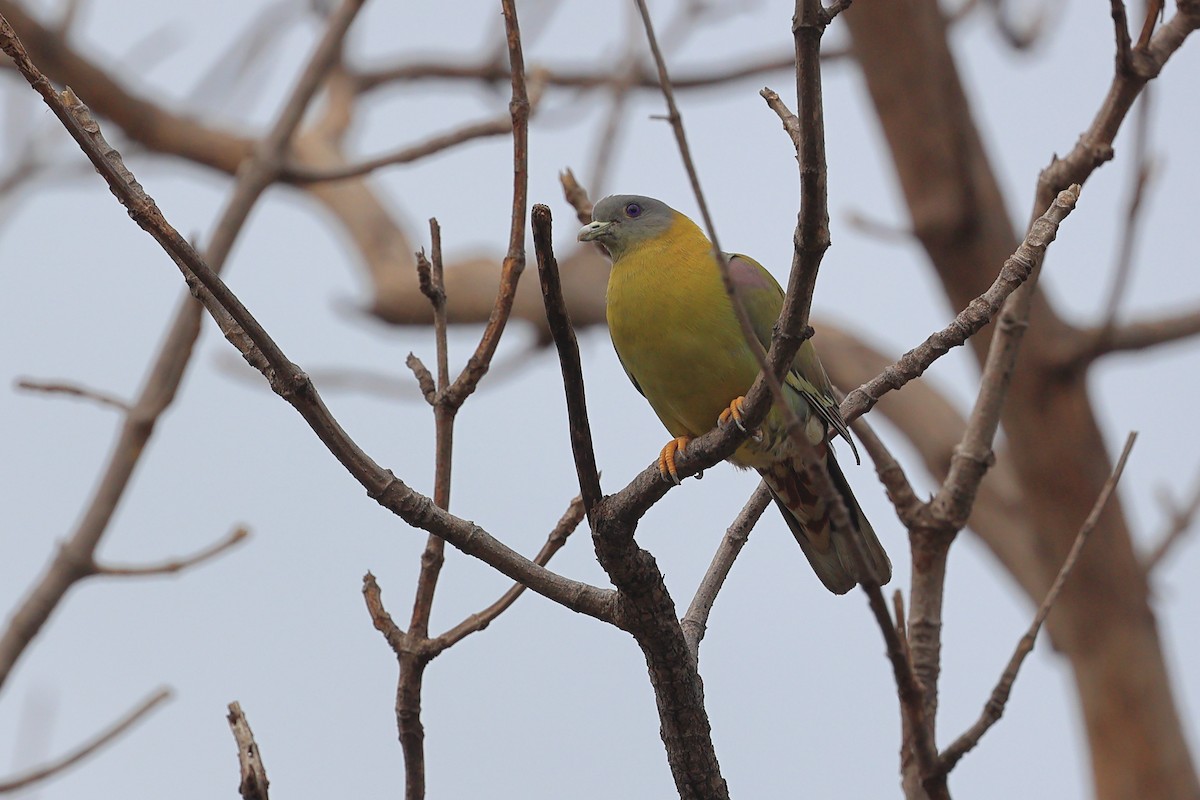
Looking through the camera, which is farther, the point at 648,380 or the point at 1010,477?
the point at 1010,477

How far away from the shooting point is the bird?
3.53 meters

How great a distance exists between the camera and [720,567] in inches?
123

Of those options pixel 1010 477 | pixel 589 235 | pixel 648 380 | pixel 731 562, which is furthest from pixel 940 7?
pixel 731 562

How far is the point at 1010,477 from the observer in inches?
299

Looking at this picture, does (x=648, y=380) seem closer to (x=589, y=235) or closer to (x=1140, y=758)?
(x=589, y=235)

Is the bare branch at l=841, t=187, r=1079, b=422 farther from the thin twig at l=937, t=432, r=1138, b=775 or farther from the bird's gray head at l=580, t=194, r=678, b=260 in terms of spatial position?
the bird's gray head at l=580, t=194, r=678, b=260

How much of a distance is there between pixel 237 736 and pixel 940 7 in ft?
18.3

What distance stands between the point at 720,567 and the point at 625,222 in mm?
1404

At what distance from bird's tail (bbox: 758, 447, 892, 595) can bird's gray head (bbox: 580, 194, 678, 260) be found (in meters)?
0.87

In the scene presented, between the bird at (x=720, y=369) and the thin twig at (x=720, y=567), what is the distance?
8cm

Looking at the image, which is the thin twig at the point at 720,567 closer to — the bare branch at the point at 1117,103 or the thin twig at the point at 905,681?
the thin twig at the point at 905,681

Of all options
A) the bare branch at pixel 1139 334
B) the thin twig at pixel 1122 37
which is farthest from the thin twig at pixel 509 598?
the bare branch at pixel 1139 334

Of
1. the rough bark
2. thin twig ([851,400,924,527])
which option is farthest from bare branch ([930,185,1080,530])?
the rough bark

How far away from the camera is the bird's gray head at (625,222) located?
13.2 ft
